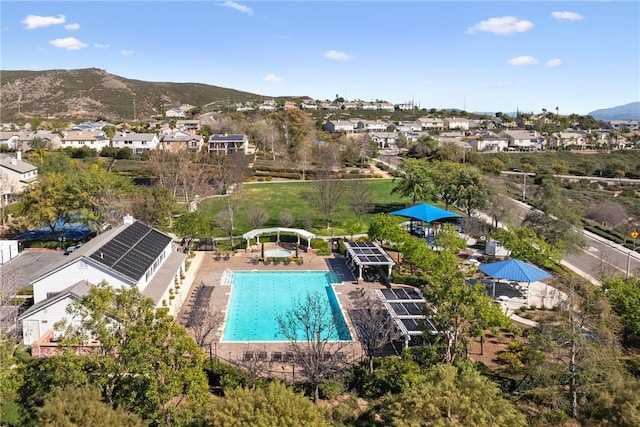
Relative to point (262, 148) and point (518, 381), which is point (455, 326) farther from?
point (262, 148)

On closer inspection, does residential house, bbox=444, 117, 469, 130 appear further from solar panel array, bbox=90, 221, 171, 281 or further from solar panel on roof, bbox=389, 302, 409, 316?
solar panel on roof, bbox=389, 302, 409, 316

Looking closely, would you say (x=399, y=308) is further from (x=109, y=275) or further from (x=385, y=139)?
(x=385, y=139)

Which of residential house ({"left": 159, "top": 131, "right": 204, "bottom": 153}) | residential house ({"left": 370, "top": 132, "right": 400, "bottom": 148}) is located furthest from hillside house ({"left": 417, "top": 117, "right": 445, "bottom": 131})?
residential house ({"left": 159, "top": 131, "right": 204, "bottom": 153})

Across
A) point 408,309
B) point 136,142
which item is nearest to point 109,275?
point 408,309

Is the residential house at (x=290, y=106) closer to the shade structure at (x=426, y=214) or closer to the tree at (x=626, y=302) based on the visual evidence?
the shade structure at (x=426, y=214)

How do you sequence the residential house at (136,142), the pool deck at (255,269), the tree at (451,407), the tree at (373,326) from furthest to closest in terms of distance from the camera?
the residential house at (136,142)
the pool deck at (255,269)
the tree at (373,326)
the tree at (451,407)

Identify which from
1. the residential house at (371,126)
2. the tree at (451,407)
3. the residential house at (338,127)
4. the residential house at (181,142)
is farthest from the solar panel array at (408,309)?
the residential house at (371,126)
